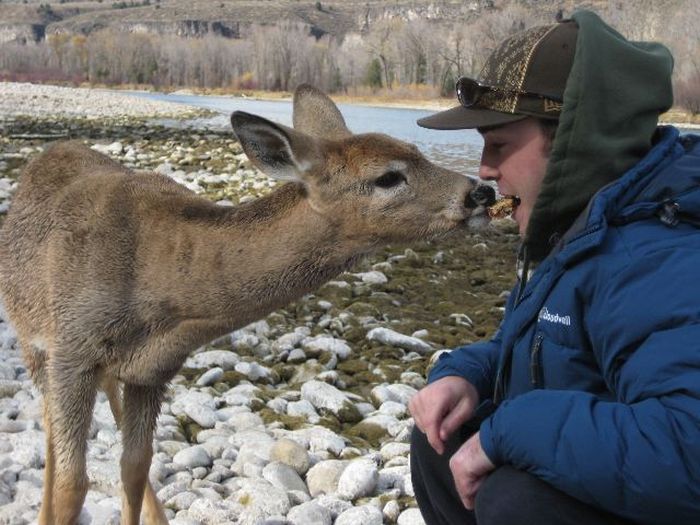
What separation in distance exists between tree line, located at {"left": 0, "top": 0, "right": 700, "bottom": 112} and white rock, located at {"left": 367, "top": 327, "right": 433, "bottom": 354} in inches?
1560

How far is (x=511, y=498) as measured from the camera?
2.41 metres

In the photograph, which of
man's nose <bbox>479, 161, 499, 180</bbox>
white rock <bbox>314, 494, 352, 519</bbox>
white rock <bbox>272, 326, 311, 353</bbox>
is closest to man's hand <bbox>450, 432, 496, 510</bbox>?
man's nose <bbox>479, 161, 499, 180</bbox>

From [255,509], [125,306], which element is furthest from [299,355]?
[125,306]

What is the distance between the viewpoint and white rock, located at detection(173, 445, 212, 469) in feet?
15.1

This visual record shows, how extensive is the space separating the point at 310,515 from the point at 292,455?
646mm

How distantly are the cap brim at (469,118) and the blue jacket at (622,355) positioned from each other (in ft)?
1.57

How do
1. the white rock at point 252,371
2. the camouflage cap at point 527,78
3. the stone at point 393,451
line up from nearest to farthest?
the camouflage cap at point 527,78 < the stone at point 393,451 < the white rock at point 252,371

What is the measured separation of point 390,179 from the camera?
3.69 metres

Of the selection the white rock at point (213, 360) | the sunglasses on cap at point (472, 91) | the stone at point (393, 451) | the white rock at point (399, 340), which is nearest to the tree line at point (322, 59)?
the white rock at point (399, 340)

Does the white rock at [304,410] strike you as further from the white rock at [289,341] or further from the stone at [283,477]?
the white rock at [289,341]

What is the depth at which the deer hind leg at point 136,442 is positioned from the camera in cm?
Answer: 396

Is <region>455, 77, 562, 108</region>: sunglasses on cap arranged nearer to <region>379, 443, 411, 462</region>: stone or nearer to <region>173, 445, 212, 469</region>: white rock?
<region>379, 443, 411, 462</region>: stone

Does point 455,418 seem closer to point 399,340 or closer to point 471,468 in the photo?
point 471,468

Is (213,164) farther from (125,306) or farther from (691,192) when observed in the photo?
(691,192)
